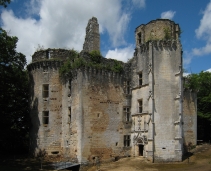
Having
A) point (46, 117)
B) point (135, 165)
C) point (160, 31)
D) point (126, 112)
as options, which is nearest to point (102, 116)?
point (126, 112)

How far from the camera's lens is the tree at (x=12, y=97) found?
2615 centimetres

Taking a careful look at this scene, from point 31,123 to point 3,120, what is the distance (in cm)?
308

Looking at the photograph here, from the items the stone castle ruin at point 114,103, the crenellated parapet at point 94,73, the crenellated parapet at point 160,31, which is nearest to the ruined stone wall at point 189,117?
the stone castle ruin at point 114,103

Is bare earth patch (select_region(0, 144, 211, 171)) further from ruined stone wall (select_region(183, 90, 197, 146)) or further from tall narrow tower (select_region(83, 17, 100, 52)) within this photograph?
tall narrow tower (select_region(83, 17, 100, 52))

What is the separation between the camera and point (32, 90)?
3041cm

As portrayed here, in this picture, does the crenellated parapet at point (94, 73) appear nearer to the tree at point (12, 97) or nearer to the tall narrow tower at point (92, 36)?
the tall narrow tower at point (92, 36)

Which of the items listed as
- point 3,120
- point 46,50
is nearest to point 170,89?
point 46,50

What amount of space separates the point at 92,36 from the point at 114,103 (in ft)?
28.2

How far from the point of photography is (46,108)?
28.9 m

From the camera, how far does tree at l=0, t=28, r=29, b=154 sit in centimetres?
2615

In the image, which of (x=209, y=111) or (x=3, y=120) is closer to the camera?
(x=3, y=120)

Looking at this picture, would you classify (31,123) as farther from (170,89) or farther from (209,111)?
(209,111)

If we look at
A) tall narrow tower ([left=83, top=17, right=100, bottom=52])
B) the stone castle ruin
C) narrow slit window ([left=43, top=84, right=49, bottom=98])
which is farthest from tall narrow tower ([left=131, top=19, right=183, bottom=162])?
narrow slit window ([left=43, top=84, right=49, bottom=98])

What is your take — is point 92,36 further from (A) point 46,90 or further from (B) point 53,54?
(A) point 46,90
